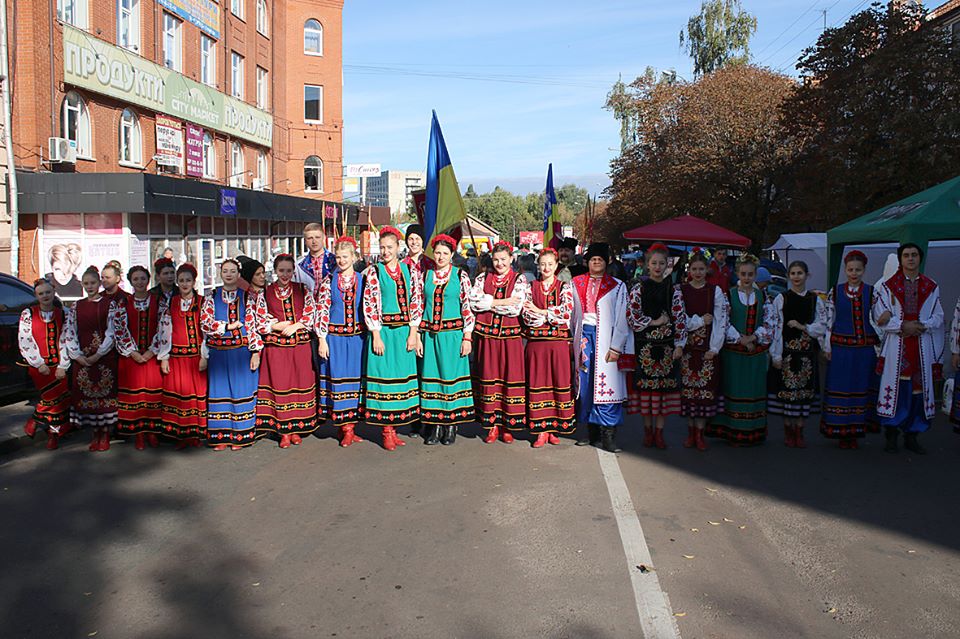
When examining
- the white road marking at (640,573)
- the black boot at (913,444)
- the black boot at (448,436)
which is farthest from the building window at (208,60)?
the black boot at (913,444)

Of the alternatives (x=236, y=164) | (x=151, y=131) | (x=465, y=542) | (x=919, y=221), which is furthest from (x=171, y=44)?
(x=465, y=542)

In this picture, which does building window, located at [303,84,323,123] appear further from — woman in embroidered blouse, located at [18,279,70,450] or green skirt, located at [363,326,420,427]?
green skirt, located at [363,326,420,427]

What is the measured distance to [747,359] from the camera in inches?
305

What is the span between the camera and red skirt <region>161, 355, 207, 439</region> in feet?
25.2

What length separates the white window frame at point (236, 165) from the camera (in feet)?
103

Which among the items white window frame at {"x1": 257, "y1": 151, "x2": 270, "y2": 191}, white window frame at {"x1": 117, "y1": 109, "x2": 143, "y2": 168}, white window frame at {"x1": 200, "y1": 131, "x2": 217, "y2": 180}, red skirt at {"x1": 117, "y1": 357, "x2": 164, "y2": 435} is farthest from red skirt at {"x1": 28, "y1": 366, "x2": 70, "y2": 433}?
white window frame at {"x1": 257, "y1": 151, "x2": 270, "y2": 191}

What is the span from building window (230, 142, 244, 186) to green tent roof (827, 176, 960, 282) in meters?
24.5

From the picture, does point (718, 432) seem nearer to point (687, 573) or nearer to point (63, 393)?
point (687, 573)

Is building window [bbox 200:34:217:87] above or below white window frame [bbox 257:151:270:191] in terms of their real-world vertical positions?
above

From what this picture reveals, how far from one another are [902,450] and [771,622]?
14.5 ft

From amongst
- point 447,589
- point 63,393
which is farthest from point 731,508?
point 63,393

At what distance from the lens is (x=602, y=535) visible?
5434 mm

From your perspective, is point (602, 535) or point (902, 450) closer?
point (602, 535)

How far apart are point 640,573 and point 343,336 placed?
3855 mm
